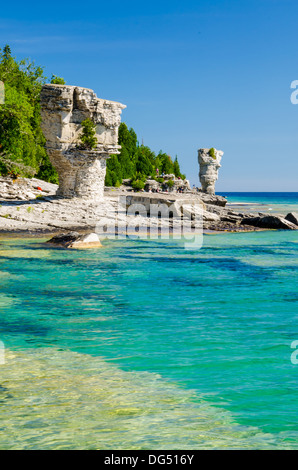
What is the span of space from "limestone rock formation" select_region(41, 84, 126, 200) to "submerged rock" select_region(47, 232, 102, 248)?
8.69 m

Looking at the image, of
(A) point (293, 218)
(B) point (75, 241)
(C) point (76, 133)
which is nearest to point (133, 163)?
(A) point (293, 218)

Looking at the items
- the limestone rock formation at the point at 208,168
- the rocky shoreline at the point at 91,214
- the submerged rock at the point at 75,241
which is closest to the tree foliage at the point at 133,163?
the limestone rock formation at the point at 208,168

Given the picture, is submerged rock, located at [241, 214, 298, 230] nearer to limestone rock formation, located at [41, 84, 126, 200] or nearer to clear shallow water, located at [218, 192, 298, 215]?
limestone rock formation, located at [41, 84, 126, 200]

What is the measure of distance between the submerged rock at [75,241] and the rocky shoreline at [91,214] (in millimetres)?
3166

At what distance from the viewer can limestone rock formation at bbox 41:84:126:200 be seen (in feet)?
95.3

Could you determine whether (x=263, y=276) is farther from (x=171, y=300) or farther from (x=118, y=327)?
(x=118, y=327)

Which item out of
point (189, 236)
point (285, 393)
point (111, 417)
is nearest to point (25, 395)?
point (111, 417)

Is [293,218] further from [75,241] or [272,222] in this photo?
[75,241]

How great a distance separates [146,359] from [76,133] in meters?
23.6

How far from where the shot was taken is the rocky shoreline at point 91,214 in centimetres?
2659

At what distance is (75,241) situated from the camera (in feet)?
69.2

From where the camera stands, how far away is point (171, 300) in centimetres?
1238

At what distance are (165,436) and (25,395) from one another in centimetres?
189

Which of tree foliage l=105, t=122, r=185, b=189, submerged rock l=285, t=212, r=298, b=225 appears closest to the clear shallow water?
tree foliage l=105, t=122, r=185, b=189
